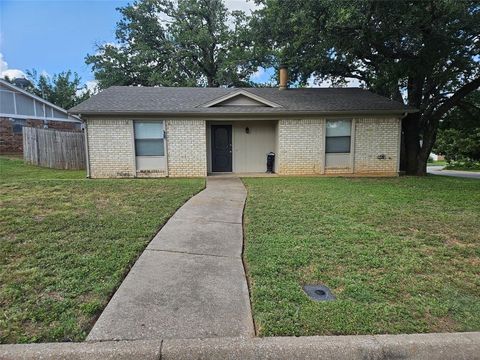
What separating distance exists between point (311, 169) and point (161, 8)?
65.3 feet

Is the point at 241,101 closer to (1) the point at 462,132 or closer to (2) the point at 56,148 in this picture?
(2) the point at 56,148

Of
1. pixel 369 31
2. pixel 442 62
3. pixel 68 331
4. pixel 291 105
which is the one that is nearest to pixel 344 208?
pixel 68 331

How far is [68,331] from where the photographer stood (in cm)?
227

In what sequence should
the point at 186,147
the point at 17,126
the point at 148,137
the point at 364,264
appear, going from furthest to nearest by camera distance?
the point at 17,126 → the point at 186,147 → the point at 148,137 → the point at 364,264

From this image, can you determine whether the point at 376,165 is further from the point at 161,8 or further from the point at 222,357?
the point at 161,8

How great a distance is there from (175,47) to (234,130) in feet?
45.8

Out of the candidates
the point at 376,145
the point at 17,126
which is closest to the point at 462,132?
the point at 376,145

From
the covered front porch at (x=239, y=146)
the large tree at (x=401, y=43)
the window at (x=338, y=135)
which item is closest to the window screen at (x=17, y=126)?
the covered front porch at (x=239, y=146)

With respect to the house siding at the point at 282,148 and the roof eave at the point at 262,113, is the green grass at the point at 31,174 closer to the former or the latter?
the house siding at the point at 282,148

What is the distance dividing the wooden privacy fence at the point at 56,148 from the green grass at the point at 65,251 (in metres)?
8.01

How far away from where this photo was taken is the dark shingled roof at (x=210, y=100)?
1138cm

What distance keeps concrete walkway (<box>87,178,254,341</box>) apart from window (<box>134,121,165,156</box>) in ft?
24.2

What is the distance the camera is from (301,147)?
1216 cm

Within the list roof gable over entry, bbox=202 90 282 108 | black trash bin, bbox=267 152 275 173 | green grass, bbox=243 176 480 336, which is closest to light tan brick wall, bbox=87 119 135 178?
roof gable over entry, bbox=202 90 282 108
